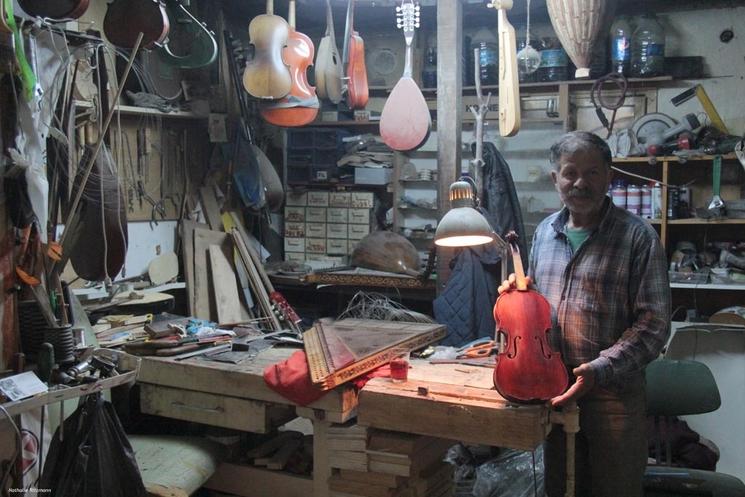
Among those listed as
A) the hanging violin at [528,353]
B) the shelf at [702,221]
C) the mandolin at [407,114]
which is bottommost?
the hanging violin at [528,353]

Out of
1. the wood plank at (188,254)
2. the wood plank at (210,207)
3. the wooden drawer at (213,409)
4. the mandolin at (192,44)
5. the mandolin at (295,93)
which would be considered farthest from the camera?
the wood plank at (210,207)

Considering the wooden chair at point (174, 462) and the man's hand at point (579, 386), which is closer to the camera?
the man's hand at point (579, 386)

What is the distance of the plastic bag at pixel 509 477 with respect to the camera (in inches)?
124

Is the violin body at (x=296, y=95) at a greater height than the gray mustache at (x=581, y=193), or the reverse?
the violin body at (x=296, y=95)

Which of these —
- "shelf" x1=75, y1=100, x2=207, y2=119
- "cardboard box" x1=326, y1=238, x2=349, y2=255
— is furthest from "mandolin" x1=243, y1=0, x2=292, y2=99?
"cardboard box" x1=326, y1=238, x2=349, y2=255

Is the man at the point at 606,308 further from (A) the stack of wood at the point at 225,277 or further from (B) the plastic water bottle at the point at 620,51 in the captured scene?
(B) the plastic water bottle at the point at 620,51

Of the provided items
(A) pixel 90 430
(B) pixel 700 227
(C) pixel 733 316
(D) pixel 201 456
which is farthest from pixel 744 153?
(A) pixel 90 430

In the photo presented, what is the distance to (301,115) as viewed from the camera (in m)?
4.04

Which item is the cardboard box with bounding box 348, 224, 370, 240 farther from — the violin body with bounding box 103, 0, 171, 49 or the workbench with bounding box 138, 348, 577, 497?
the violin body with bounding box 103, 0, 171, 49

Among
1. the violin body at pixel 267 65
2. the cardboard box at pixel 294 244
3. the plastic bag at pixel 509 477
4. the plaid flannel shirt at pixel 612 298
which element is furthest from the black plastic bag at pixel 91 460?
the cardboard box at pixel 294 244

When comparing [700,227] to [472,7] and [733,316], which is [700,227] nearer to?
[733,316]

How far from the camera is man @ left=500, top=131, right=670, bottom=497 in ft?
7.23

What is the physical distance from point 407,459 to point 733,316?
298 centimetres

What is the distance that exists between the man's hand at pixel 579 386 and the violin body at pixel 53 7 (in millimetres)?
1986
